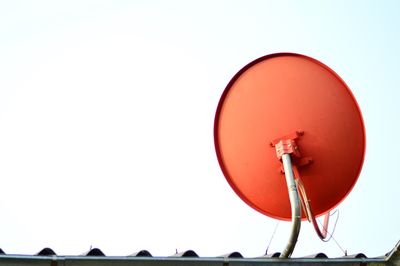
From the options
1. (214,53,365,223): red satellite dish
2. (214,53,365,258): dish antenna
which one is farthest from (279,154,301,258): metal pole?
(214,53,365,223): red satellite dish

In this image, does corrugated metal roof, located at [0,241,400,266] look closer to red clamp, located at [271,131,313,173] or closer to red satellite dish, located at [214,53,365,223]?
red satellite dish, located at [214,53,365,223]

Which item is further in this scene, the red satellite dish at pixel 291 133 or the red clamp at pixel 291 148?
the red satellite dish at pixel 291 133

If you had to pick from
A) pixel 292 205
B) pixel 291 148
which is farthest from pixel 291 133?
pixel 292 205

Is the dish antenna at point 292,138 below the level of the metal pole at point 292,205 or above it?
above

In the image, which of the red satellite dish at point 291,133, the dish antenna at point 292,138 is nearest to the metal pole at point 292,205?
the dish antenna at point 292,138

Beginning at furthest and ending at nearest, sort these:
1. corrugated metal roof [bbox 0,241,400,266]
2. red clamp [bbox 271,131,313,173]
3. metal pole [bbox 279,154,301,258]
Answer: red clamp [bbox 271,131,313,173] → metal pole [bbox 279,154,301,258] → corrugated metal roof [bbox 0,241,400,266]

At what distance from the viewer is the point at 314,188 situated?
243 inches

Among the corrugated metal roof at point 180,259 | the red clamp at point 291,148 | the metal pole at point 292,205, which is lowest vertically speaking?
the corrugated metal roof at point 180,259

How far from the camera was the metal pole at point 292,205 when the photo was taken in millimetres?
5660

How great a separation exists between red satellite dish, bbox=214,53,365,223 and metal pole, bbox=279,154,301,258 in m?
0.14

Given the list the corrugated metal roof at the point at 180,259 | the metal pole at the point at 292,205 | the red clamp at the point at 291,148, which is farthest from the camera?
the red clamp at the point at 291,148

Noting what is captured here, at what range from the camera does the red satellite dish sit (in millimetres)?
6121

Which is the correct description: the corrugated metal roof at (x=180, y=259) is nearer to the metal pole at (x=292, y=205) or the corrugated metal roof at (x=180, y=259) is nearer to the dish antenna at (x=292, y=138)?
the metal pole at (x=292, y=205)

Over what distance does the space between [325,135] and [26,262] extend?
345cm
